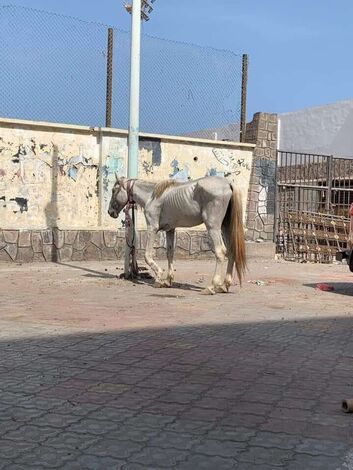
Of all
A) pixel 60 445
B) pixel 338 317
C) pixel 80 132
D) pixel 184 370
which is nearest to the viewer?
pixel 60 445

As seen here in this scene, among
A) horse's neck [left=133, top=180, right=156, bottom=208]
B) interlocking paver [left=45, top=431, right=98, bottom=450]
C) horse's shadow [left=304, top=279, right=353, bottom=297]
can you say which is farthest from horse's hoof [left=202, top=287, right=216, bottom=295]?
interlocking paver [left=45, top=431, right=98, bottom=450]

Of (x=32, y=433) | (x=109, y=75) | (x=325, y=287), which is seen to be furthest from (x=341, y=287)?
(x=32, y=433)

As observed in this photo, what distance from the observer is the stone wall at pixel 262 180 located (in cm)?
1714

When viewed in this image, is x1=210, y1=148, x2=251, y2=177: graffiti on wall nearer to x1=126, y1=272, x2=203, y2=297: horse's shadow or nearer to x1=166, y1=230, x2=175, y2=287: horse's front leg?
x1=126, y1=272, x2=203, y2=297: horse's shadow

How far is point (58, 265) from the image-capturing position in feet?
44.6

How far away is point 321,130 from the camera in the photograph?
29.8 m

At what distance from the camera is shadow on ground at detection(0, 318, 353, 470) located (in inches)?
132

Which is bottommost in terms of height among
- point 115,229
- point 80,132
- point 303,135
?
point 115,229

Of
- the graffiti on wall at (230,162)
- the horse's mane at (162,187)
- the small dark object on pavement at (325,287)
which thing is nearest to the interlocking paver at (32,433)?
the horse's mane at (162,187)

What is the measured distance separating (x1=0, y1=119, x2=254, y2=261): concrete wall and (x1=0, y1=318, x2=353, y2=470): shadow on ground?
7.97 meters

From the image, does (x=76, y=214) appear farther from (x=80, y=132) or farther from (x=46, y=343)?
(x=46, y=343)

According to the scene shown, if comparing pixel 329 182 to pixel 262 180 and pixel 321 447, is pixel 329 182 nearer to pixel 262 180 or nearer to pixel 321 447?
pixel 262 180

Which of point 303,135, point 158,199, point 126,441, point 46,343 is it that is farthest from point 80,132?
point 303,135

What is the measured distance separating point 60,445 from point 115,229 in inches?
457
